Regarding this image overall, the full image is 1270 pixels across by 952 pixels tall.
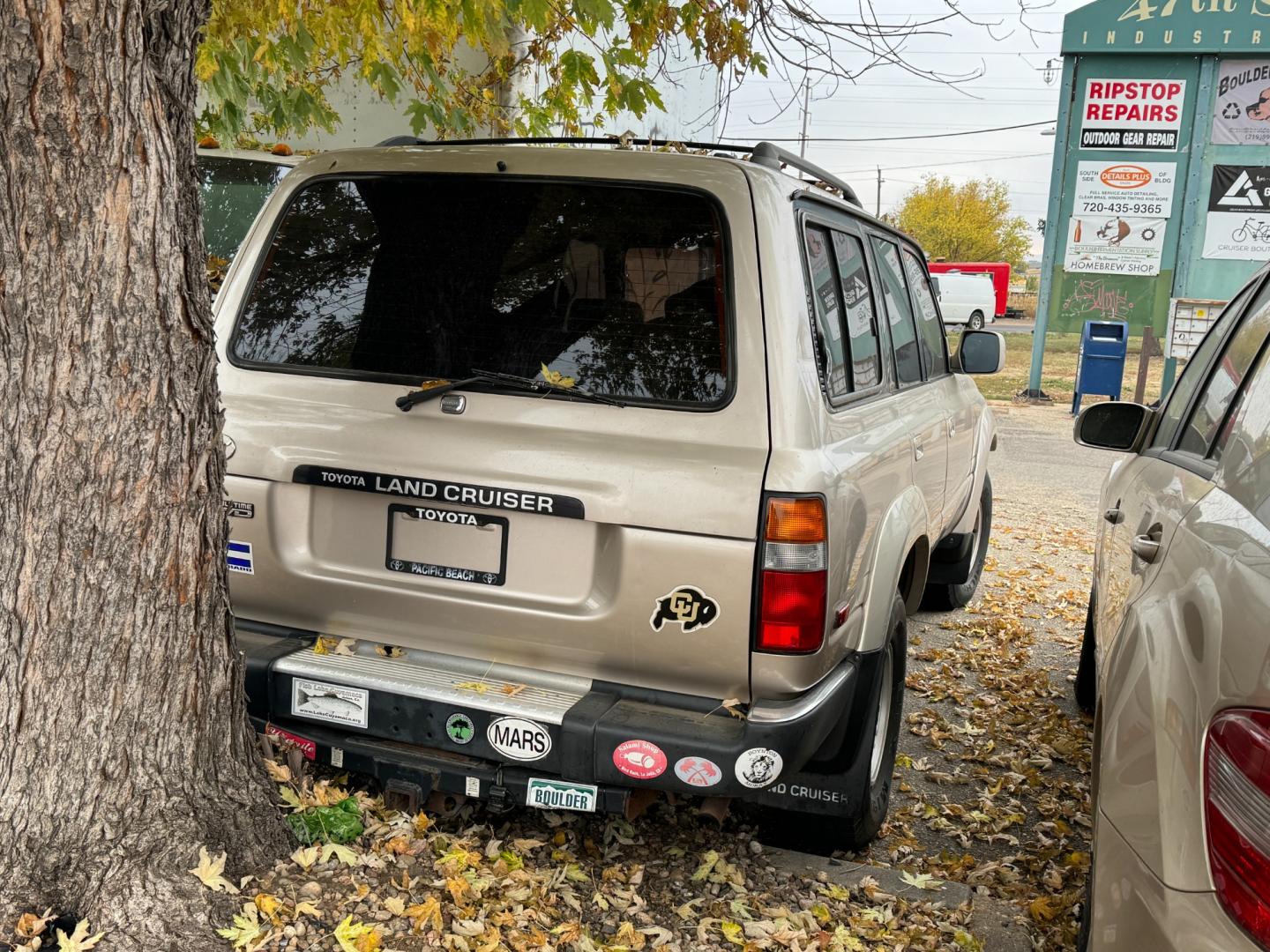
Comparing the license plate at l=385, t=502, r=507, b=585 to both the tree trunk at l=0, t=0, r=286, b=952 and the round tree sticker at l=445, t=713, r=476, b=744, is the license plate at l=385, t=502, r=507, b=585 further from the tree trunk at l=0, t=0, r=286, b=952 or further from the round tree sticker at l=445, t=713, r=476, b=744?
the tree trunk at l=0, t=0, r=286, b=952

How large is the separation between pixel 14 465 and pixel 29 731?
23.9 inches

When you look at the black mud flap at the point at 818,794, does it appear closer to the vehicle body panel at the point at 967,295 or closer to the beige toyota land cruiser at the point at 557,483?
the beige toyota land cruiser at the point at 557,483

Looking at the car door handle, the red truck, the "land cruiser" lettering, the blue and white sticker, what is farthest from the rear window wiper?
the red truck

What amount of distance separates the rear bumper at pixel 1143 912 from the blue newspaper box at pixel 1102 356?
51.6 ft

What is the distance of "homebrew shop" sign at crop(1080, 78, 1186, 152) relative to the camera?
16.0m

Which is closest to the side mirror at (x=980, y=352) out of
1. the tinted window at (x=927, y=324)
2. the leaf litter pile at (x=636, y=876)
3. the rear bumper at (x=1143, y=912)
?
the tinted window at (x=927, y=324)

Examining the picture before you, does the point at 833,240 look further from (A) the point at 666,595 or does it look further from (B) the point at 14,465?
(B) the point at 14,465

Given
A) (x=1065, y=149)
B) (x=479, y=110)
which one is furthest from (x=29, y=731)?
(x=1065, y=149)

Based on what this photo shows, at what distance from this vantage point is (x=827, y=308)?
3.35 m

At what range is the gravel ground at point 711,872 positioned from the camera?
A: 2.86 m

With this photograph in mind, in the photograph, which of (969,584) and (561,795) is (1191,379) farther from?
(969,584)

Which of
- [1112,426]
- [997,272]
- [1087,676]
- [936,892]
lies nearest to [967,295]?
[997,272]

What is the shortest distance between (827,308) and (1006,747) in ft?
7.69

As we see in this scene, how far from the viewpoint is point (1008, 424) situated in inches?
638
